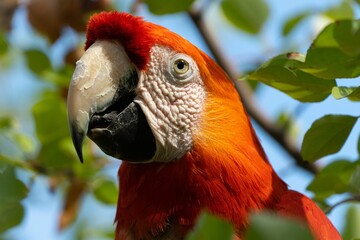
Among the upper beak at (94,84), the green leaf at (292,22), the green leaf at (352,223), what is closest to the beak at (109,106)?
the upper beak at (94,84)

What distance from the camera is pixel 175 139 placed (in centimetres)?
251

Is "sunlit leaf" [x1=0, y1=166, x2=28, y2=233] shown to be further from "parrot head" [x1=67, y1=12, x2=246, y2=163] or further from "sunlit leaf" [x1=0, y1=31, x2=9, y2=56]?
"sunlit leaf" [x1=0, y1=31, x2=9, y2=56]

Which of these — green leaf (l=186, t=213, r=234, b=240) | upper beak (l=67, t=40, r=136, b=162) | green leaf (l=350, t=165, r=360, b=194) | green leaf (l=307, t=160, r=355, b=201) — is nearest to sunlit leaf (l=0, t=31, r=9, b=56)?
upper beak (l=67, t=40, r=136, b=162)

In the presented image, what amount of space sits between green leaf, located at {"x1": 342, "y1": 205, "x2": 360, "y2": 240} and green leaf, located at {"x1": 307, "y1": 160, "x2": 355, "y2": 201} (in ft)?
1.89

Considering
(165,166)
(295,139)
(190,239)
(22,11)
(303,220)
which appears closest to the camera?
(190,239)

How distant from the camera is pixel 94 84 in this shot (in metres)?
2.35

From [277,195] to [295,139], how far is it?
1547mm

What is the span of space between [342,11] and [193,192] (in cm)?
138

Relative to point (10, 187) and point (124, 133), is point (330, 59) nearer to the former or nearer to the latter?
point (124, 133)

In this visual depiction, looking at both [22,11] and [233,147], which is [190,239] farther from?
[22,11]

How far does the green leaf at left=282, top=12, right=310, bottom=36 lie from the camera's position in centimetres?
349

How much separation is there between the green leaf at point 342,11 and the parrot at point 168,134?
922mm

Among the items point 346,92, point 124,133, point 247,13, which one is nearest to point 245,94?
point 247,13

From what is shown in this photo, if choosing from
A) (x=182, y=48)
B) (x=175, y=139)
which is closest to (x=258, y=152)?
(x=175, y=139)
